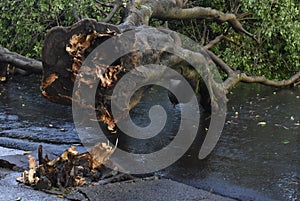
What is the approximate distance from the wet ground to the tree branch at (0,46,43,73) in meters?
0.63

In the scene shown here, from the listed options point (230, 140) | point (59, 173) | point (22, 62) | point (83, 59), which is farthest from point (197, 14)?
point (59, 173)

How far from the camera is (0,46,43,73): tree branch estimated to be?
659 cm

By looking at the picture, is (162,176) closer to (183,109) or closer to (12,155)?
(12,155)

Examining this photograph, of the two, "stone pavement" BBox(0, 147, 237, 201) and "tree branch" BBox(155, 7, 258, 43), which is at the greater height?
"tree branch" BBox(155, 7, 258, 43)

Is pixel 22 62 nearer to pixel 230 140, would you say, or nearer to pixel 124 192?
pixel 230 140

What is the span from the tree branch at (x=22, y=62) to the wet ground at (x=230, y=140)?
2.07ft

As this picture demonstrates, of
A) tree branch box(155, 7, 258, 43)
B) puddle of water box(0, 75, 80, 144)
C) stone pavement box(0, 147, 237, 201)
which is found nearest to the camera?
stone pavement box(0, 147, 237, 201)

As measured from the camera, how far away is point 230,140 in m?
5.21

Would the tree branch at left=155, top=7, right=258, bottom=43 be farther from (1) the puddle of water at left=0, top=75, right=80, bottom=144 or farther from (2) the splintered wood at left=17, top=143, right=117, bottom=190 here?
(2) the splintered wood at left=17, top=143, right=117, bottom=190

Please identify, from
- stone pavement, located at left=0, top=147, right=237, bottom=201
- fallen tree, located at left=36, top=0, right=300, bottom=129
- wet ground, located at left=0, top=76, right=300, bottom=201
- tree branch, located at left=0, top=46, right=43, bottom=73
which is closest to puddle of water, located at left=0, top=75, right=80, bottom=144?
wet ground, located at left=0, top=76, right=300, bottom=201

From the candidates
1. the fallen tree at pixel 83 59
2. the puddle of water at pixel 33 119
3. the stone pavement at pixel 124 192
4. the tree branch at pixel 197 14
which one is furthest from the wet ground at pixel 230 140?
the tree branch at pixel 197 14

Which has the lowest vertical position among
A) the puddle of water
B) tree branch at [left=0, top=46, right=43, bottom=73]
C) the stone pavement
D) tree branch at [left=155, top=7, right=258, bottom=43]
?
the puddle of water

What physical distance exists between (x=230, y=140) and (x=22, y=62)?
10.6ft

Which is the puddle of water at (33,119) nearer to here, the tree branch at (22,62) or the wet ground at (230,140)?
the wet ground at (230,140)
